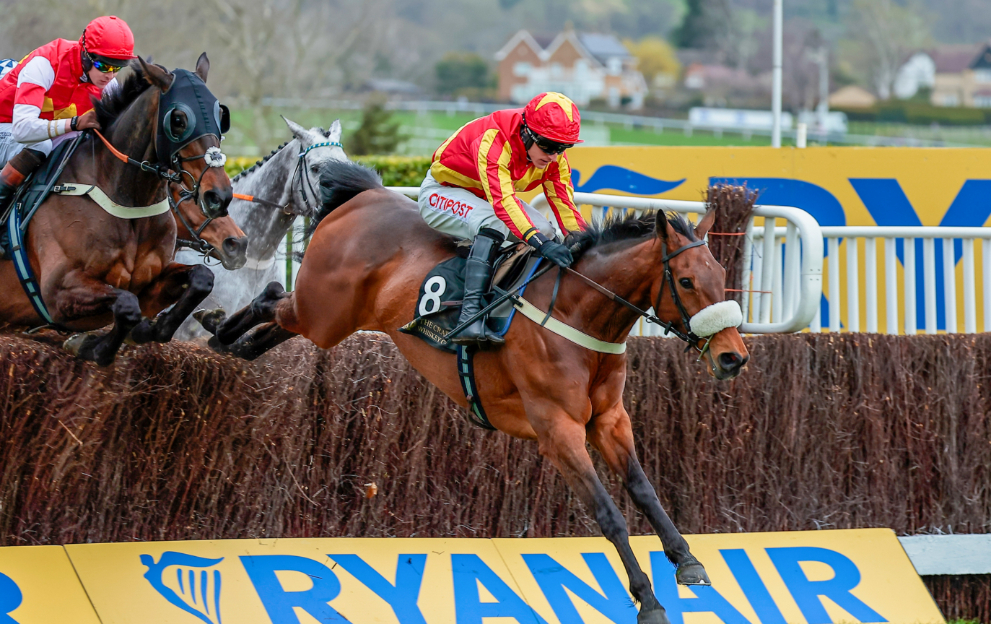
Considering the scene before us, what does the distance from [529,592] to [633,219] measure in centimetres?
190

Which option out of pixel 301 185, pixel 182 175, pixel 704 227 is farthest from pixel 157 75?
pixel 704 227

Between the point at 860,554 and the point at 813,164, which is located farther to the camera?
the point at 813,164

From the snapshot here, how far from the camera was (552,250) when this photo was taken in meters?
4.47

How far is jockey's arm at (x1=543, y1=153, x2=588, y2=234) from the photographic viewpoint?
16.6 ft

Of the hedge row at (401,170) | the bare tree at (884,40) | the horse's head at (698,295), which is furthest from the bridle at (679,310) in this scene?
the bare tree at (884,40)

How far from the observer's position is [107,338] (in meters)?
4.88

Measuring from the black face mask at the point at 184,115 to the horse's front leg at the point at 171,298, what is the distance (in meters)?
0.60

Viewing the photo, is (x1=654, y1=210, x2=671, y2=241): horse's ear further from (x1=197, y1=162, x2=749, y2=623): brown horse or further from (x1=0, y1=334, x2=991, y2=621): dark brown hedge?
(x1=0, y1=334, x2=991, y2=621): dark brown hedge

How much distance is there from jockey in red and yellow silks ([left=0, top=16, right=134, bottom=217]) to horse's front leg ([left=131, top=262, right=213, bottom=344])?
80 centimetres

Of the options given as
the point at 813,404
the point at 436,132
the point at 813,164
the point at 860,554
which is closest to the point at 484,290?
the point at 813,404

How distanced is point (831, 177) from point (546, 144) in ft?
15.4

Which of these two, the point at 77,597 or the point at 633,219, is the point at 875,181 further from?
the point at 77,597

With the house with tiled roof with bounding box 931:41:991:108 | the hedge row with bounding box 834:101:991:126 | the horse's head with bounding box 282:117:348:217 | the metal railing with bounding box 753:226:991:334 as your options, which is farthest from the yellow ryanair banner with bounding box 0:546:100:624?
the house with tiled roof with bounding box 931:41:991:108

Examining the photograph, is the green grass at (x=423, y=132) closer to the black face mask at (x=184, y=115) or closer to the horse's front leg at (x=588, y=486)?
the black face mask at (x=184, y=115)
